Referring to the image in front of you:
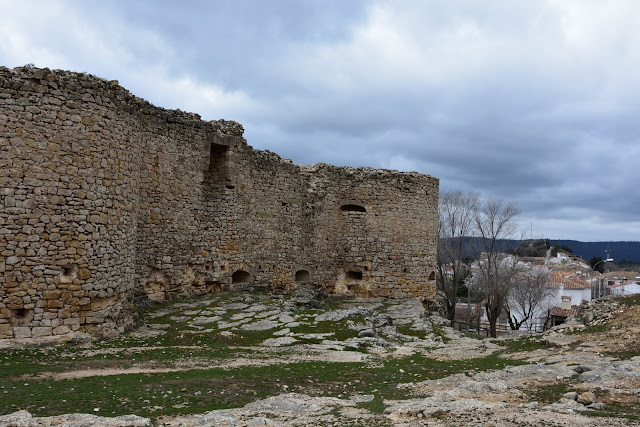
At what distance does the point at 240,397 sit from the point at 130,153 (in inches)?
334

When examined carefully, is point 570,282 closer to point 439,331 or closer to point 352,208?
point 352,208

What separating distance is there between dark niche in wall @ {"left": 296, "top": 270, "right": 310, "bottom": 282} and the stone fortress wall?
5cm

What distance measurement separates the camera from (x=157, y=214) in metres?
17.1

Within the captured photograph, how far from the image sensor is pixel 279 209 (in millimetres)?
22125

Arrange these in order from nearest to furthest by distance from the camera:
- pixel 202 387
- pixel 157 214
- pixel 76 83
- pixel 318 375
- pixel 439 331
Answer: pixel 202 387, pixel 318 375, pixel 76 83, pixel 157 214, pixel 439 331

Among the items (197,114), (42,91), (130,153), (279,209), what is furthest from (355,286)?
(42,91)

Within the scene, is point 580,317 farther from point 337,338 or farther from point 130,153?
point 130,153

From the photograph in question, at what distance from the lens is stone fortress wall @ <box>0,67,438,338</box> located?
11.7 m

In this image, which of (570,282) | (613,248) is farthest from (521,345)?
(613,248)

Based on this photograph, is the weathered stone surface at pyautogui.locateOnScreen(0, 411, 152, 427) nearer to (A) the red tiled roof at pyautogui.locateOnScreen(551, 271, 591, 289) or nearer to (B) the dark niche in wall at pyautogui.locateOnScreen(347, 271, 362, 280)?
(B) the dark niche in wall at pyautogui.locateOnScreen(347, 271, 362, 280)

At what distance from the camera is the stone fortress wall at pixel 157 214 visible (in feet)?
38.3

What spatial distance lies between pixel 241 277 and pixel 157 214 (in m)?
4.72

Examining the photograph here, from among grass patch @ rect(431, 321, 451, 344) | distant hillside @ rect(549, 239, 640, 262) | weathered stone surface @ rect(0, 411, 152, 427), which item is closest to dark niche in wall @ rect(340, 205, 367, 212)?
grass patch @ rect(431, 321, 451, 344)

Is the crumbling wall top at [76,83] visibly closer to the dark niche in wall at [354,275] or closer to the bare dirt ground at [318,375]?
the bare dirt ground at [318,375]
